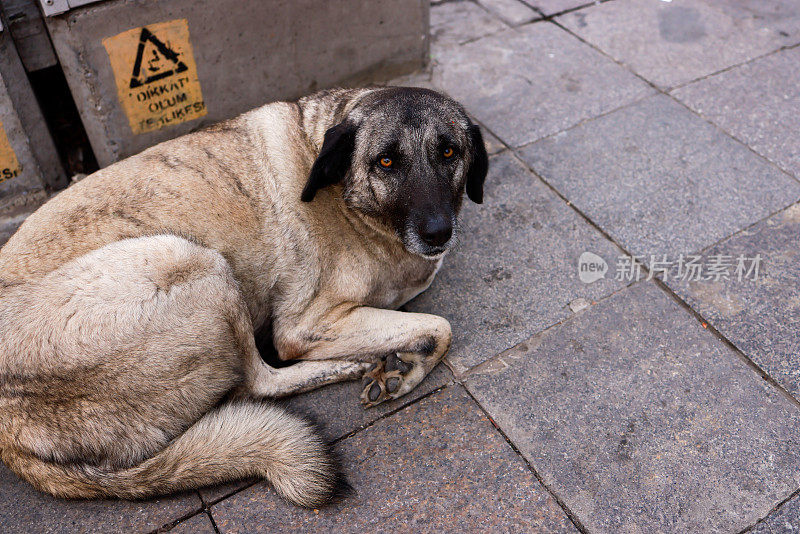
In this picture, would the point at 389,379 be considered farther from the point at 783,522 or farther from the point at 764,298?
the point at 764,298

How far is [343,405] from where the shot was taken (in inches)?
127

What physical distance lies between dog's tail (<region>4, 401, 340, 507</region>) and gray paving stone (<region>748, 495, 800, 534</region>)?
A: 1.78 m

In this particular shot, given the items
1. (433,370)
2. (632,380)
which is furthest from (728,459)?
(433,370)

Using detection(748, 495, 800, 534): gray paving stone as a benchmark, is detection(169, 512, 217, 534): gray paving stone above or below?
above

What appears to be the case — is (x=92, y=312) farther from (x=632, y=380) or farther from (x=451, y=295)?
(x=632, y=380)

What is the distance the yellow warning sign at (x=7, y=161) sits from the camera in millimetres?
3789

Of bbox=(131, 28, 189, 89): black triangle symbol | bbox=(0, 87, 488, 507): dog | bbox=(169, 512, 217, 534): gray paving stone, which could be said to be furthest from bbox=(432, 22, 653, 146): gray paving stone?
bbox=(169, 512, 217, 534): gray paving stone

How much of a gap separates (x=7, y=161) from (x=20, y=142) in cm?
15

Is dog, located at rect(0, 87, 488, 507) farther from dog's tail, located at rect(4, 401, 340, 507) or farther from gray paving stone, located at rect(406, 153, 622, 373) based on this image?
gray paving stone, located at rect(406, 153, 622, 373)

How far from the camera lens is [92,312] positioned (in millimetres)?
2691

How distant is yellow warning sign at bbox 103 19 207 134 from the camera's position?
3.91 m

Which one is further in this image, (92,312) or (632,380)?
(632,380)

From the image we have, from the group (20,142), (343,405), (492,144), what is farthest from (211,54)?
(343,405)

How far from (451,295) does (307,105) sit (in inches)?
52.1
